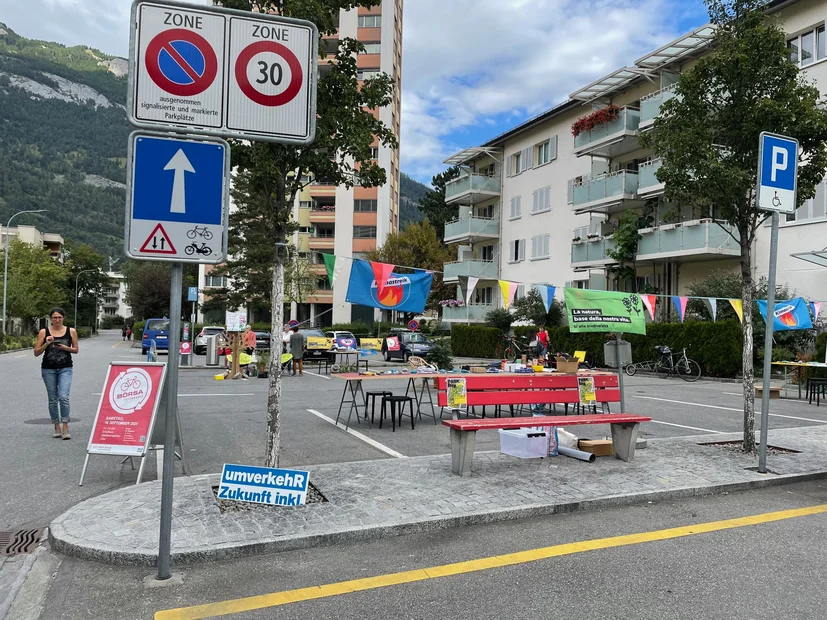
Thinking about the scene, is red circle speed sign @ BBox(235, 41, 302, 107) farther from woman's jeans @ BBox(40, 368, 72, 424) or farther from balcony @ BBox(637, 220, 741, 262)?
balcony @ BBox(637, 220, 741, 262)

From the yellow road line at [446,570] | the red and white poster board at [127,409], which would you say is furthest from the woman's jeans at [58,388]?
the yellow road line at [446,570]

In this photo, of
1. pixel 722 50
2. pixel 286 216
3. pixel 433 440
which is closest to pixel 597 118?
pixel 722 50

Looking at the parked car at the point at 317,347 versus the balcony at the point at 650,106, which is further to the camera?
the balcony at the point at 650,106

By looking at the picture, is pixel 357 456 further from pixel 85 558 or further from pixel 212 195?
pixel 212 195

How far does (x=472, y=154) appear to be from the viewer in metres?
44.0

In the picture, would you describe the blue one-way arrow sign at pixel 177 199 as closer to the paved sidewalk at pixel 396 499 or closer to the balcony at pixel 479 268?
the paved sidewalk at pixel 396 499

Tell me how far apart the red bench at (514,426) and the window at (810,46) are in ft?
70.0

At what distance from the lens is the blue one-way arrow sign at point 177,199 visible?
395 cm

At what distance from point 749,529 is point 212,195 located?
5.07m

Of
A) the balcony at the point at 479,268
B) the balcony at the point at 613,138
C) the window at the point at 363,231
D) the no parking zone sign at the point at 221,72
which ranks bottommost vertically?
the no parking zone sign at the point at 221,72

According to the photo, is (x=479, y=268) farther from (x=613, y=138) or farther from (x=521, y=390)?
(x=521, y=390)

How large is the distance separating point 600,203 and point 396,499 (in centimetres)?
2784

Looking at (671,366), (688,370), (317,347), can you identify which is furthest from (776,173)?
(317,347)

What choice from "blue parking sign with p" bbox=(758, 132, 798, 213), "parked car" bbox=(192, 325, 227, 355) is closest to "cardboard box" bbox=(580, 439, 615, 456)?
"blue parking sign with p" bbox=(758, 132, 798, 213)
